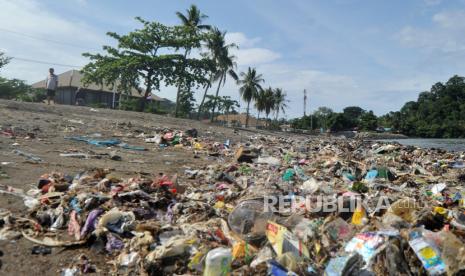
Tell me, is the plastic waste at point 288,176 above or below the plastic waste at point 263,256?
above

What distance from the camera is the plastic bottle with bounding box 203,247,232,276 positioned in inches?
97.2

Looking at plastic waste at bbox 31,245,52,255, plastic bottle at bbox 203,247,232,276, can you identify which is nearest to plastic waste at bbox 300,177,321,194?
plastic bottle at bbox 203,247,232,276

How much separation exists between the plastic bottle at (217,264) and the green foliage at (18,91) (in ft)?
84.5

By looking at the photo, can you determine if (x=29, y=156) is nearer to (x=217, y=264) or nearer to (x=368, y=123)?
(x=217, y=264)

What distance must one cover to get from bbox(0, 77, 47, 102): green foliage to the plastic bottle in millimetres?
25753

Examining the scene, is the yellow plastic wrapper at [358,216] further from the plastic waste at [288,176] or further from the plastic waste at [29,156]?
the plastic waste at [29,156]

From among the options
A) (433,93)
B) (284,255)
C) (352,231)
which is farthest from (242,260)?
(433,93)

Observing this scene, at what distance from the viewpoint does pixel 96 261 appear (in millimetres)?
2885

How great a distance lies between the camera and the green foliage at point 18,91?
25500 mm

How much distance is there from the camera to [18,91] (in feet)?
87.6

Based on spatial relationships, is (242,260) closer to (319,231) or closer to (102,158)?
(319,231)

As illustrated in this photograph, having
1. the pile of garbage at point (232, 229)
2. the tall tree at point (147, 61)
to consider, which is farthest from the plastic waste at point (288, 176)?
the tall tree at point (147, 61)

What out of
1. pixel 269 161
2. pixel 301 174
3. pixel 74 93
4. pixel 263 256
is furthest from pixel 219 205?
pixel 74 93

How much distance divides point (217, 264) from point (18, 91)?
28.6m
